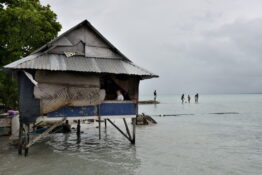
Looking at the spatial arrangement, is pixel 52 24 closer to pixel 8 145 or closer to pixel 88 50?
pixel 88 50

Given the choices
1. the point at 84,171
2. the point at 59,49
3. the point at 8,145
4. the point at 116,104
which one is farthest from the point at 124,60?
the point at 8,145

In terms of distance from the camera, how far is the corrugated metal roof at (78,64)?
10492mm

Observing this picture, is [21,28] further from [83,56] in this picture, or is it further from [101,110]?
[101,110]

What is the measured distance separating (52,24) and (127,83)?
342 inches

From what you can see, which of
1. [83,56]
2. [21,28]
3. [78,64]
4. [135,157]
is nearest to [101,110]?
[78,64]

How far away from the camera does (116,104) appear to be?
12281 mm

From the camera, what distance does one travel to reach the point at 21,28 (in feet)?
50.9

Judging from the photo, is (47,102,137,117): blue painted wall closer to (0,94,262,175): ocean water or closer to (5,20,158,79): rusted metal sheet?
(5,20,158,79): rusted metal sheet

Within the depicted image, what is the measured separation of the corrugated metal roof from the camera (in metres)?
10.5

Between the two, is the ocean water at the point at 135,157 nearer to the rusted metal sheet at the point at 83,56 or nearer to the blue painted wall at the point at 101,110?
the blue painted wall at the point at 101,110

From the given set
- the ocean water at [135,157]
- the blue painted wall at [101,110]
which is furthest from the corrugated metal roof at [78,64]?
the ocean water at [135,157]

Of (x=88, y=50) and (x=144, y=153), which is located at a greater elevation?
(x=88, y=50)

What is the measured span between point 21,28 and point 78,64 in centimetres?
654

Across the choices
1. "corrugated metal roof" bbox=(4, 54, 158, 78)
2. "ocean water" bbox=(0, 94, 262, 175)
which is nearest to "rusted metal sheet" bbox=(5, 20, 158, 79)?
"corrugated metal roof" bbox=(4, 54, 158, 78)
